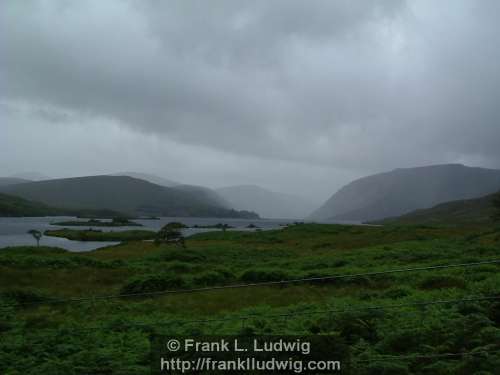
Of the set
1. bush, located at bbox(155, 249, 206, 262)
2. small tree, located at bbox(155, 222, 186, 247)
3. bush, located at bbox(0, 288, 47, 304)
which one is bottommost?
bush, located at bbox(155, 249, 206, 262)

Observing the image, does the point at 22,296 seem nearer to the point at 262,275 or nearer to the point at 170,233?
the point at 262,275

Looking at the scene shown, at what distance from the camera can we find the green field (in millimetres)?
9242

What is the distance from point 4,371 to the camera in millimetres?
9305

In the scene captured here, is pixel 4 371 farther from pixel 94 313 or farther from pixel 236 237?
pixel 236 237

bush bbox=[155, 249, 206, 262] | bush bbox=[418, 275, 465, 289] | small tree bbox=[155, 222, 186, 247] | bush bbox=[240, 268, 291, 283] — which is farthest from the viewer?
small tree bbox=[155, 222, 186, 247]

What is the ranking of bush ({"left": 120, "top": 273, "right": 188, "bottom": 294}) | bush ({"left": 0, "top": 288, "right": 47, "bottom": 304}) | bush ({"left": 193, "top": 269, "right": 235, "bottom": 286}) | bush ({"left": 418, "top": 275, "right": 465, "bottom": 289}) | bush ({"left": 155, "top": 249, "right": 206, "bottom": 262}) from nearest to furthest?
bush ({"left": 418, "top": 275, "right": 465, "bottom": 289}) < bush ({"left": 0, "top": 288, "right": 47, "bottom": 304}) < bush ({"left": 120, "top": 273, "right": 188, "bottom": 294}) < bush ({"left": 193, "top": 269, "right": 235, "bottom": 286}) < bush ({"left": 155, "top": 249, "right": 206, "bottom": 262})

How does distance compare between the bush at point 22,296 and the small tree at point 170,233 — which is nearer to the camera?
the bush at point 22,296

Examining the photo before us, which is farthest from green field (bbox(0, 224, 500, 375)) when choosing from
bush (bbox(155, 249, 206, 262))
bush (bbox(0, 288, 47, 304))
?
bush (bbox(155, 249, 206, 262))

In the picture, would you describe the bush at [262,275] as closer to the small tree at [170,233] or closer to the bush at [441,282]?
the bush at [441,282]

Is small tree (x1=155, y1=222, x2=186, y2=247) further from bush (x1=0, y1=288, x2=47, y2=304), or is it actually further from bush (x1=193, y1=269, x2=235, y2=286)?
bush (x1=0, y1=288, x2=47, y2=304)

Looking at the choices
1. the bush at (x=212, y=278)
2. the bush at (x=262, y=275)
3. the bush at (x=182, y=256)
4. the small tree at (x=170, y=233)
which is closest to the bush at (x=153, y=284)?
the bush at (x=212, y=278)

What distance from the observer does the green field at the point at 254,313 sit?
924cm

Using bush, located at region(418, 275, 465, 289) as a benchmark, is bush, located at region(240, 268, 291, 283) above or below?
below

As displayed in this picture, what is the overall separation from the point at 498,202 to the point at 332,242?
41639 millimetres
